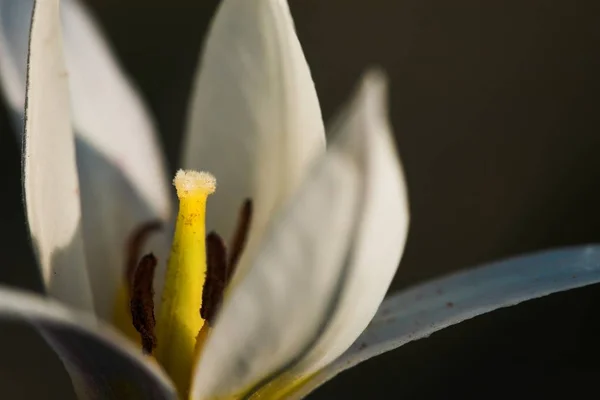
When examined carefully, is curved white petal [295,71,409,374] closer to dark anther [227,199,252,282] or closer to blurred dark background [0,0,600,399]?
dark anther [227,199,252,282]

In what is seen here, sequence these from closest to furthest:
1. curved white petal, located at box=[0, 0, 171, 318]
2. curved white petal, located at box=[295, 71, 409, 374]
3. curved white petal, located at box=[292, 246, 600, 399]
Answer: curved white petal, located at box=[295, 71, 409, 374] → curved white petal, located at box=[292, 246, 600, 399] → curved white petal, located at box=[0, 0, 171, 318]

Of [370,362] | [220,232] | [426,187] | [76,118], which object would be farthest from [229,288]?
[426,187]

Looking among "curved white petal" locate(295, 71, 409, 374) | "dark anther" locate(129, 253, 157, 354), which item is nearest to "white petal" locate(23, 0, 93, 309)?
"dark anther" locate(129, 253, 157, 354)

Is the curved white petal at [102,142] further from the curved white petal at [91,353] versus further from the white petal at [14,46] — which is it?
the curved white petal at [91,353]

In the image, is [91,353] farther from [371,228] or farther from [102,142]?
[102,142]

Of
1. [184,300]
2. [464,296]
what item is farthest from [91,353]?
[464,296]

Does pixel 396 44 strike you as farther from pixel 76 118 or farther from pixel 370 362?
pixel 76 118

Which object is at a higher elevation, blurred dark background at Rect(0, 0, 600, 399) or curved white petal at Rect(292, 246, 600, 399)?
curved white petal at Rect(292, 246, 600, 399)

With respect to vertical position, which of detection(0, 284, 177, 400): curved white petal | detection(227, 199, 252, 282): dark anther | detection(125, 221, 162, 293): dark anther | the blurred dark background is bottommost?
the blurred dark background
